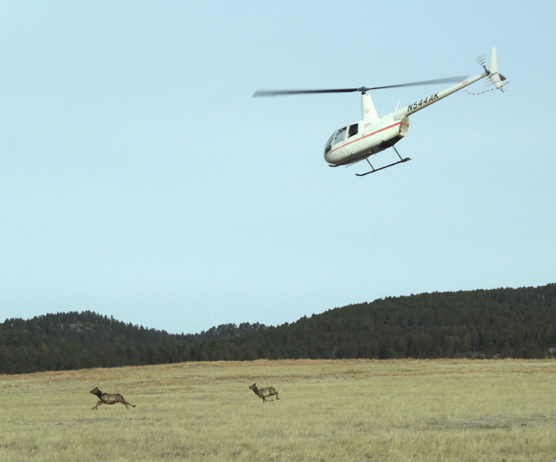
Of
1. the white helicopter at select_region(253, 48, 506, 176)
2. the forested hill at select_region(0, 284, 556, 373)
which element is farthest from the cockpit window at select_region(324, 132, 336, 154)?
the forested hill at select_region(0, 284, 556, 373)

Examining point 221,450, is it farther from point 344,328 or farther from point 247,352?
point 344,328

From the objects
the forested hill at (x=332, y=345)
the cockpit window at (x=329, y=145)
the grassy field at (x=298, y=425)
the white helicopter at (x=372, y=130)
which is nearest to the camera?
the grassy field at (x=298, y=425)

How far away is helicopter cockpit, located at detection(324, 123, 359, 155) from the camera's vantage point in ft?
110

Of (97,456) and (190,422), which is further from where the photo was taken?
(190,422)

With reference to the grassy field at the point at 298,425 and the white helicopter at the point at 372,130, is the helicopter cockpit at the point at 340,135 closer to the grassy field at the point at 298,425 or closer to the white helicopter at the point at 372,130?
the white helicopter at the point at 372,130

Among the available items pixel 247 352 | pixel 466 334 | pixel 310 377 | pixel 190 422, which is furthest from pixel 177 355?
pixel 190 422

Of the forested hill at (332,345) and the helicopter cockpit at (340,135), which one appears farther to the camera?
the forested hill at (332,345)

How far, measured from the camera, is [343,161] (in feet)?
113

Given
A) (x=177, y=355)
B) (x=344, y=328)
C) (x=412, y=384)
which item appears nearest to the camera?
(x=412, y=384)

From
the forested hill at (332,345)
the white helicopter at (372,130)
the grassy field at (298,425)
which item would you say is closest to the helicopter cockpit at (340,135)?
the white helicopter at (372,130)

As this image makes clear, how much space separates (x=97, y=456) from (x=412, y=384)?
84.1ft

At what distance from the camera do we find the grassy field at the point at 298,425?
15273 millimetres

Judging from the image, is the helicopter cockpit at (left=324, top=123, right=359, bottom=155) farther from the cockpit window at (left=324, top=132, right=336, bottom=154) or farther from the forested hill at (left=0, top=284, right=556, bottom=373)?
the forested hill at (left=0, top=284, right=556, bottom=373)

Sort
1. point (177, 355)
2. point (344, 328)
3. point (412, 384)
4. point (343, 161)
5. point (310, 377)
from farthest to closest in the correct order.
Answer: point (344, 328) < point (177, 355) < point (310, 377) < point (412, 384) < point (343, 161)
